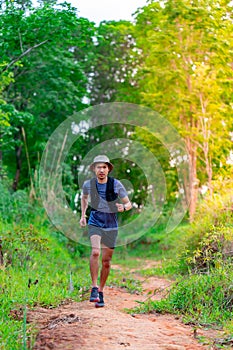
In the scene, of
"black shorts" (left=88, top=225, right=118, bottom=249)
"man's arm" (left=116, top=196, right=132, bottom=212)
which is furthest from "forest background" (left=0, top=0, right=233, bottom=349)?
"man's arm" (left=116, top=196, right=132, bottom=212)

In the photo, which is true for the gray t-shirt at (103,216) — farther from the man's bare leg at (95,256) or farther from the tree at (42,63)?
the tree at (42,63)

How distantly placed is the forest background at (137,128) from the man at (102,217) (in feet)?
2.40

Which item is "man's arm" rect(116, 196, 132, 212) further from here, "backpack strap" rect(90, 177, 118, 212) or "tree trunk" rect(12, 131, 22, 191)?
"tree trunk" rect(12, 131, 22, 191)

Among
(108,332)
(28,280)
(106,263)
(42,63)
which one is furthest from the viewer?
(42,63)

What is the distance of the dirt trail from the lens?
4.08 m

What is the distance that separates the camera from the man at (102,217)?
585 centimetres

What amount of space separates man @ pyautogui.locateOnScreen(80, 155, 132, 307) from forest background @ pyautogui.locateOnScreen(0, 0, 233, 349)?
2.40 ft

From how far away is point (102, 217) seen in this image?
5.92 metres

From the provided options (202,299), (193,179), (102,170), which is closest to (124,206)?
(102,170)

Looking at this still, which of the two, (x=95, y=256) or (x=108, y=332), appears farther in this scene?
(x=95, y=256)

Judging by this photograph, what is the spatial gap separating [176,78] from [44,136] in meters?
4.42

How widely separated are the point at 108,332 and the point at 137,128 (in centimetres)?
1222

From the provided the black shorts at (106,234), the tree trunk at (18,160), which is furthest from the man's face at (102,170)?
the tree trunk at (18,160)

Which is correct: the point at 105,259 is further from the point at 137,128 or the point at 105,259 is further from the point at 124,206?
the point at 137,128
